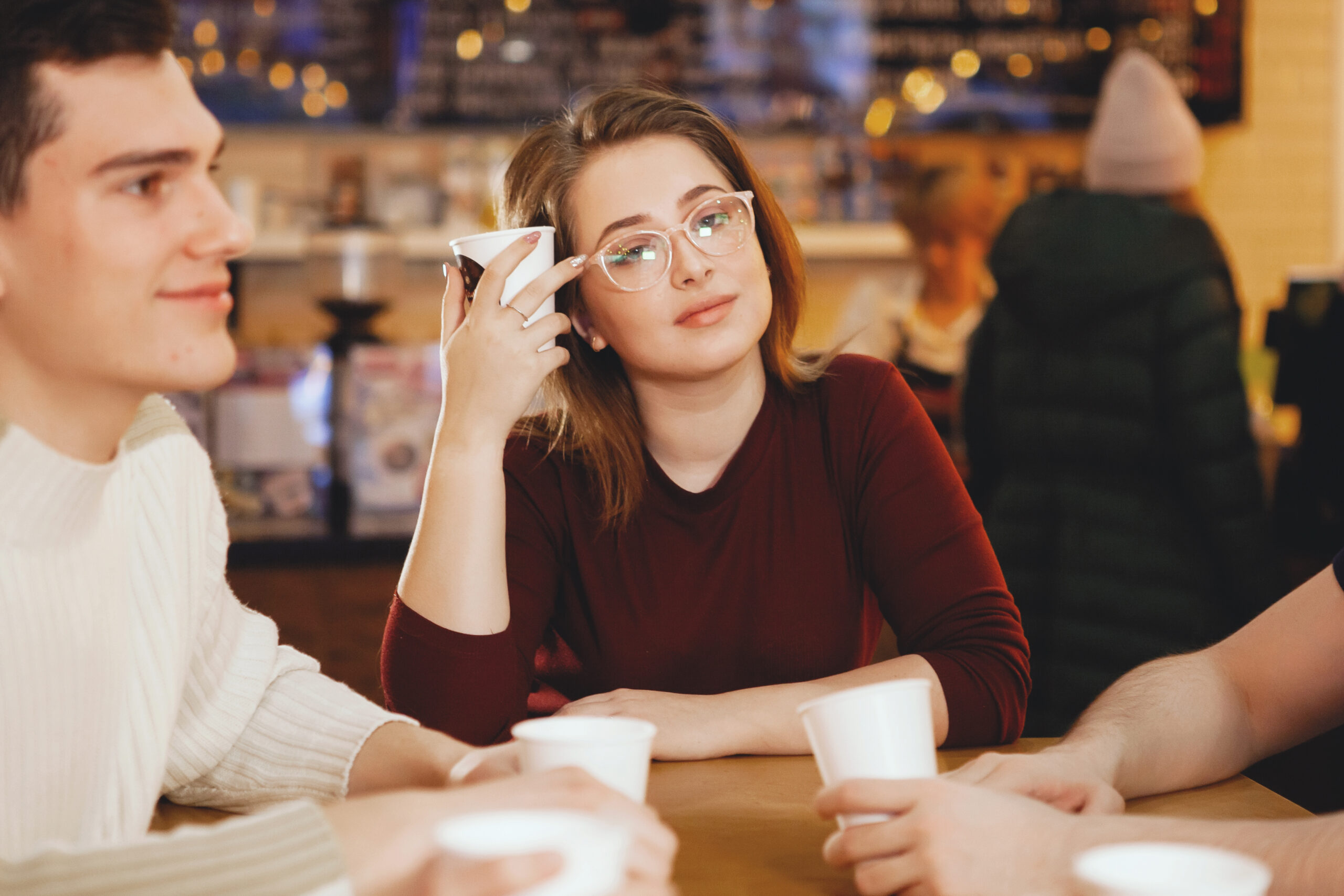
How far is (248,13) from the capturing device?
4.65 m

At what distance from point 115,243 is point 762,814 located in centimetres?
74

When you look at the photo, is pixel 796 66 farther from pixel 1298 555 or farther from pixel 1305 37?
pixel 1298 555

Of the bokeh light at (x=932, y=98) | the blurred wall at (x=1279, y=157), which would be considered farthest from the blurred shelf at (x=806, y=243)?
the blurred wall at (x=1279, y=157)

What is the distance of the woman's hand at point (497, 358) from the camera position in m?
1.47

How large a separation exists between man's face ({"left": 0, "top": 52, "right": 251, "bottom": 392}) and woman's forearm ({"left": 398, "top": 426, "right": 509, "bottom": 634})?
446 mm

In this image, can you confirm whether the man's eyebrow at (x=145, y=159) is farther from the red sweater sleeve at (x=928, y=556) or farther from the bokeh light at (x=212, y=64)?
the bokeh light at (x=212, y=64)

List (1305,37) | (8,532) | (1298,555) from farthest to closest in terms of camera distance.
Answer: (1305,37), (1298,555), (8,532)

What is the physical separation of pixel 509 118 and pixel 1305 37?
3.22m

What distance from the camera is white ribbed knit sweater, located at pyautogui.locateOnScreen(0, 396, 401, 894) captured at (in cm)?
85

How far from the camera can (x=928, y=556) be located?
1549 millimetres

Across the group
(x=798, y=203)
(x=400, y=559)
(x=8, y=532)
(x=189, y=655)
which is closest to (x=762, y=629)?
(x=189, y=655)

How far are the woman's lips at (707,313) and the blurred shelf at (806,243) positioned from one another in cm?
310

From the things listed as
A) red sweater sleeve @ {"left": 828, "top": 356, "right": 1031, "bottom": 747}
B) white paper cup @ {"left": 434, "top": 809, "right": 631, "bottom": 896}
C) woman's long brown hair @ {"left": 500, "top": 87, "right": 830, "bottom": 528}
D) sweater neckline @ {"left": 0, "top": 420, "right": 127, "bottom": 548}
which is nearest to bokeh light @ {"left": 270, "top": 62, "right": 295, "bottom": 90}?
woman's long brown hair @ {"left": 500, "top": 87, "right": 830, "bottom": 528}

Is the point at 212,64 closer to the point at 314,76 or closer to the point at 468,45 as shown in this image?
the point at 314,76
